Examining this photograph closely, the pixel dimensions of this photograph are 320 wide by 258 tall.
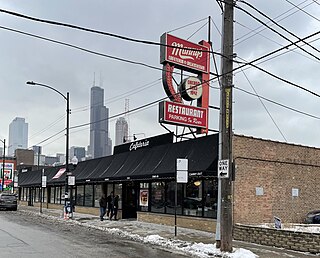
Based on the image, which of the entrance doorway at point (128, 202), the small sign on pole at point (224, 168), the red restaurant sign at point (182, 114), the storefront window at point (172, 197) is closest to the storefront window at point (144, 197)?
the entrance doorway at point (128, 202)

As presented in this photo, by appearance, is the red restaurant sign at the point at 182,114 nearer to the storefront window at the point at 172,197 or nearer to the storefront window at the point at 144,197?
the storefront window at the point at 172,197

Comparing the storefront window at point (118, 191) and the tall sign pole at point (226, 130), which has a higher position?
the tall sign pole at point (226, 130)

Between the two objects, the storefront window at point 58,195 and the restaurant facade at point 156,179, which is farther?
the storefront window at point 58,195

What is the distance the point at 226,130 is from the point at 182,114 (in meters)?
9.12

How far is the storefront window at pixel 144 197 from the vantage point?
24381 mm

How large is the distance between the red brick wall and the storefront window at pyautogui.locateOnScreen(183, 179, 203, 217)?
2379mm

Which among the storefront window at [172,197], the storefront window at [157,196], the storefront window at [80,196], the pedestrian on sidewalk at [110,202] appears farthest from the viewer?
the storefront window at [80,196]

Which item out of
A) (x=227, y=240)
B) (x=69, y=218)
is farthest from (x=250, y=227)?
(x=69, y=218)

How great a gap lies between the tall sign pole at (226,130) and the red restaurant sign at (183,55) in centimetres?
823

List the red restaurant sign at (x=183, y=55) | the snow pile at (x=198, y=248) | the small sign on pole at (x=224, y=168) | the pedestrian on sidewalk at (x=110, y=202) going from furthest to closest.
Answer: the pedestrian on sidewalk at (x=110, y=202), the red restaurant sign at (x=183, y=55), the small sign on pole at (x=224, y=168), the snow pile at (x=198, y=248)

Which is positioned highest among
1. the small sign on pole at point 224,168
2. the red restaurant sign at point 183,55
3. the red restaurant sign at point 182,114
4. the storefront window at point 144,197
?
the red restaurant sign at point 183,55

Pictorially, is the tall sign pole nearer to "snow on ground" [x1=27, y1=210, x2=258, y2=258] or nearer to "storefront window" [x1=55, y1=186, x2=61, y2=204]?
"snow on ground" [x1=27, y1=210, x2=258, y2=258]

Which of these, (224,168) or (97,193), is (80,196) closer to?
(97,193)

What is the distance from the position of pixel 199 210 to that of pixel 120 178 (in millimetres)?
6287
